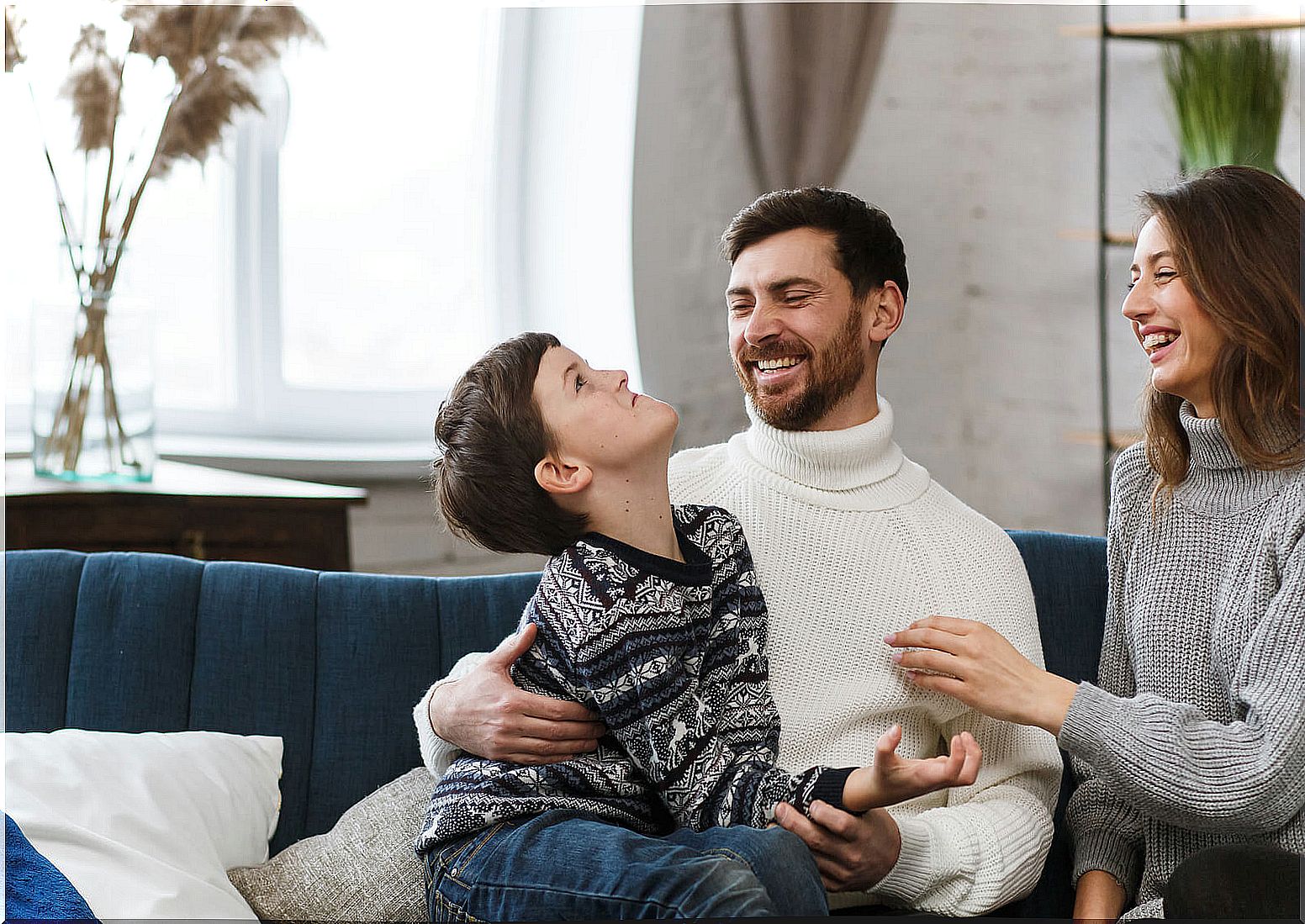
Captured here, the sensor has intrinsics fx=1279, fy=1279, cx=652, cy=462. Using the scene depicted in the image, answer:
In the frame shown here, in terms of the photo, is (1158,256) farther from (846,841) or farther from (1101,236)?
(1101,236)

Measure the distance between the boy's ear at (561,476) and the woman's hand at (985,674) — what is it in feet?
1.29

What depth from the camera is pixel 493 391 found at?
1.48m

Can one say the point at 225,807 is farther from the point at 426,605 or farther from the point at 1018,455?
the point at 1018,455

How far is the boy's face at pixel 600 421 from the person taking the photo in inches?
56.9

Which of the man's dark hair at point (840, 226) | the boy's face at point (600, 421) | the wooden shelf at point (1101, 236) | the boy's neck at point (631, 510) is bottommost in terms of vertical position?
the boy's neck at point (631, 510)

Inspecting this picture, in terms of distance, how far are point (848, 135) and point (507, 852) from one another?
267cm

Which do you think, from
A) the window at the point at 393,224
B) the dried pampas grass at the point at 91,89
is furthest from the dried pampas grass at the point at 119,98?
the window at the point at 393,224

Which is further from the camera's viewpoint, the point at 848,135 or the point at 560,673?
the point at 848,135

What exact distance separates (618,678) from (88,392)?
165 centimetres

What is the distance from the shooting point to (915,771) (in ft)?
3.99

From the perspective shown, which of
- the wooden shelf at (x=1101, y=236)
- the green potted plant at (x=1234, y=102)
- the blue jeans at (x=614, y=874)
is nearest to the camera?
the blue jeans at (x=614, y=874)

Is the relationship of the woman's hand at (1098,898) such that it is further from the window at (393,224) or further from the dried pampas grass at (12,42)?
the dried pampas grass at (12,42)

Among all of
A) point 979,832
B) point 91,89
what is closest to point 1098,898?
point 979,832

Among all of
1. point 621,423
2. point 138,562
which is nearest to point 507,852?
point 621,423
